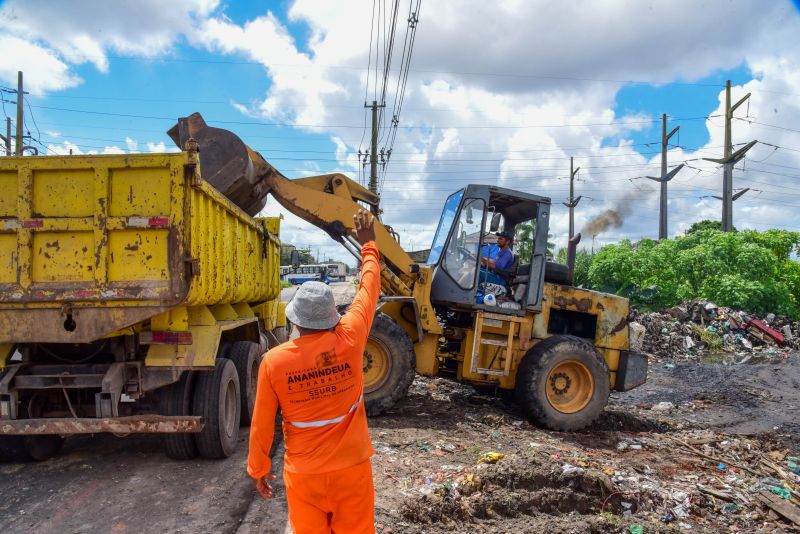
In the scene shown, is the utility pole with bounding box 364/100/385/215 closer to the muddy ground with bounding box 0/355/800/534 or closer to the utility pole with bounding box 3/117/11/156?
the utility pole with bounding box 3/117/11/156

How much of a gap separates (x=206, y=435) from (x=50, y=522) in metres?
1.27

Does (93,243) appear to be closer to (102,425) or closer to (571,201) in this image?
(102,425)

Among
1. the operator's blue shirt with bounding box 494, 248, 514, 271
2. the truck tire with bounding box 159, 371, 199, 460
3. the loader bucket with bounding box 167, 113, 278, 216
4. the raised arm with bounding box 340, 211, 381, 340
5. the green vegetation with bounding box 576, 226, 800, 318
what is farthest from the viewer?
the green vegetation with bounding box 576, 226, 800, 318

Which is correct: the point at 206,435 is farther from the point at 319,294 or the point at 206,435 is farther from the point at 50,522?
the point at 319,294

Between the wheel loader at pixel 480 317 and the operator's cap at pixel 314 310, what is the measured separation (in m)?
3.97

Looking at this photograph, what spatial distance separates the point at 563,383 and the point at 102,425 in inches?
192

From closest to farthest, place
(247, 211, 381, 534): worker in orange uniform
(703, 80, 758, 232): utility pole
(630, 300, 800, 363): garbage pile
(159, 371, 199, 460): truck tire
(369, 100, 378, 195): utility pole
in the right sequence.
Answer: (247, 211, 381, 534): worker in orange uniform < (159, 371, 199, 460): truck tire < (630, 300, 800, 363): garbage pile < (703, 80, 758, 232): utility pole < (369, 100, 378, 195): utility pole

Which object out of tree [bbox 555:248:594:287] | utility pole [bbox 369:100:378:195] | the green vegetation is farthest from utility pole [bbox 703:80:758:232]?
utility pole [bbox 369:100:378:195]

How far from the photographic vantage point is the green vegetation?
1625 centimetres

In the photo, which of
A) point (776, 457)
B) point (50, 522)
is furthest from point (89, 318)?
point (776, 457)

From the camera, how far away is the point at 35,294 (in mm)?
4145

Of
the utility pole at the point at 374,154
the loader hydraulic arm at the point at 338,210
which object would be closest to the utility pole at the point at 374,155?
the utility pole at the point at 374,154

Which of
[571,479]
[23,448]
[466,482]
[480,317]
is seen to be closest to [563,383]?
[480,317]

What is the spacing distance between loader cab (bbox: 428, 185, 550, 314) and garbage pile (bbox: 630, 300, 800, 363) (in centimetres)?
784
